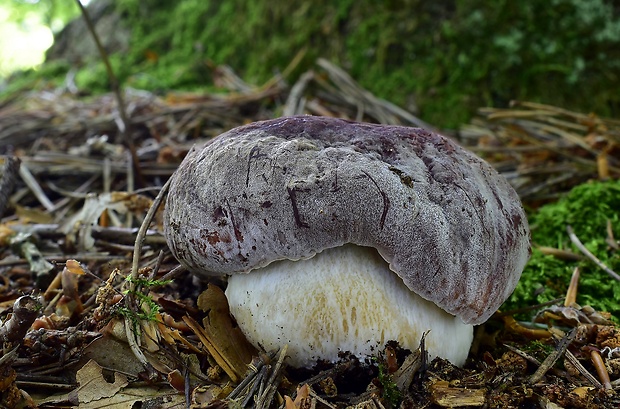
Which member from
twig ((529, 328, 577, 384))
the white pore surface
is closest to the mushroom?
the white pore surface

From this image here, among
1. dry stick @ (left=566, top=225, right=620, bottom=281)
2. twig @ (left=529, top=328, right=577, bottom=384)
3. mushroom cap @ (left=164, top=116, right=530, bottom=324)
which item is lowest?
twig @ (left=529, top=328, right=577, bottom=384)

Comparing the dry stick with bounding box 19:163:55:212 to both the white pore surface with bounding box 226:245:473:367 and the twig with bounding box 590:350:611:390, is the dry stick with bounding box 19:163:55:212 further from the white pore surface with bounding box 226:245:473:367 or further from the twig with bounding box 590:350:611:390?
the twig with bounding box 590:350:611:390

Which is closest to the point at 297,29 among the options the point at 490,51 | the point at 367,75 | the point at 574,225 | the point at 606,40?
the point at 367,75

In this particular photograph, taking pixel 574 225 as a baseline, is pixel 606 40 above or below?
above

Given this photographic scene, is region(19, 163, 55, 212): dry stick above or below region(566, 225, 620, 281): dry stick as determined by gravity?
above

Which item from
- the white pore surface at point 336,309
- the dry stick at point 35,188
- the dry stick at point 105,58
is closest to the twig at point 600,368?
the white pore surface at point 336,309

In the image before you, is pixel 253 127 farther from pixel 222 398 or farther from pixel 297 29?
pixel 297 29
